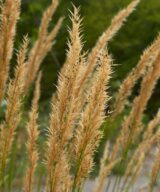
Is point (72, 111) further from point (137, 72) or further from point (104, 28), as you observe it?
point (104, 28)

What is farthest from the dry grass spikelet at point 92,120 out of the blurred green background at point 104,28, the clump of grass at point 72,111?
the blurred green background at point 104,28

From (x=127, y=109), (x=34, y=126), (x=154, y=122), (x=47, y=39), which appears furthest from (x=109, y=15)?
(x=34, y=126)

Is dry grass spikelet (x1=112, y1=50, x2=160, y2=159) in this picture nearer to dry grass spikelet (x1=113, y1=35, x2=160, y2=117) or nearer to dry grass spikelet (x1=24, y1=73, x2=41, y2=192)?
dry grass spikelet (x1=113, y1=35, x2=160, y2=117)

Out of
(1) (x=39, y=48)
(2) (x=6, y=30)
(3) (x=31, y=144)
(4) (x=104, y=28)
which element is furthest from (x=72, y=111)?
(4) (x=104, y=28)

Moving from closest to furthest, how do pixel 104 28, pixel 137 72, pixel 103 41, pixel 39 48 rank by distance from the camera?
pixel 103 41 → pixel 137 72 → pixel 39 48 → pixel 104 28

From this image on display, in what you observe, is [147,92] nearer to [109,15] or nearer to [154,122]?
[154,122]

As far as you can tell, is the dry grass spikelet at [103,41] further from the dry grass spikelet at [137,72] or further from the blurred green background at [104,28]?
the blurred green background at [104,28]
